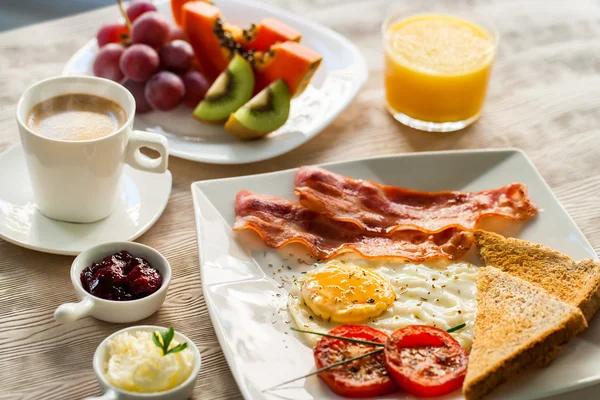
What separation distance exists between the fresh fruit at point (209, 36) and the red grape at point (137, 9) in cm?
18

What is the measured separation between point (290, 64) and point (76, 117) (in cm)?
100

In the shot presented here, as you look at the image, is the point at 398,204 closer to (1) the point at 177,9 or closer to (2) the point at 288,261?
(2) the point at 288,261

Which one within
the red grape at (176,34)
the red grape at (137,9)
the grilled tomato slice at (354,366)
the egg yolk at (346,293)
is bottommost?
the egg yolk at (346,293)

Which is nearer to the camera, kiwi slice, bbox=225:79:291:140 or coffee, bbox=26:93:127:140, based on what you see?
coffee, bbox=26:93:127:140

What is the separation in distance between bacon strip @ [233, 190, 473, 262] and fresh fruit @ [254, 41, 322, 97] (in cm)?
74

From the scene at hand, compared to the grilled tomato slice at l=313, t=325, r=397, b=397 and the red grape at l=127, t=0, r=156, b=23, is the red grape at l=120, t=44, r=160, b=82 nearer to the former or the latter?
the red grape at l=127, t=0, r=156, b=23

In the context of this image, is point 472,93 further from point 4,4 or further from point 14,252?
point 4,4

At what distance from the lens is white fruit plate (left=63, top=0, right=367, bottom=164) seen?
3043 mm

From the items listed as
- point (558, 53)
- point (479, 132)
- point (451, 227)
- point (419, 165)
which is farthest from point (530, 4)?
point (451, 227)

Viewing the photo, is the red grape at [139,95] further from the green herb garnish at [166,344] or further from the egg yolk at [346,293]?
the green herb garnish at [166,344]

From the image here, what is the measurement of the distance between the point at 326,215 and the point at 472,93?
3.51 ft

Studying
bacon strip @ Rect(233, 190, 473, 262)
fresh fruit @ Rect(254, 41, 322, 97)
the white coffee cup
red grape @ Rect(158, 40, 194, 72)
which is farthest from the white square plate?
red grape @ Rect(158, 40, 194, 72)

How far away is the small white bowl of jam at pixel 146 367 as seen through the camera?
1.90 metres

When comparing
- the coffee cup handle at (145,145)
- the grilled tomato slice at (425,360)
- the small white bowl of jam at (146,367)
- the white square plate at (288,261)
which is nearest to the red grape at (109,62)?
the coffee cup handle at (145,145)
